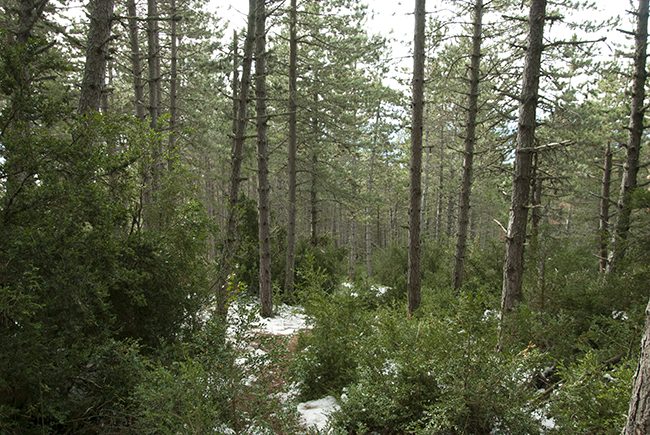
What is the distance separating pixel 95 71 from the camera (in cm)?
469

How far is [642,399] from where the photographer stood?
1.74 m

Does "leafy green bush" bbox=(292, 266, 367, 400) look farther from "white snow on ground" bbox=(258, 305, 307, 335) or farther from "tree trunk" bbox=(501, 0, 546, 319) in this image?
"white snow on ground" bbox=(258, 305, 307, 335)

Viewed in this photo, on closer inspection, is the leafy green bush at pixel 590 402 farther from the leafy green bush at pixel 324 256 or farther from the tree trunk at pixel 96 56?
the leafy green bush at pixel 324 256

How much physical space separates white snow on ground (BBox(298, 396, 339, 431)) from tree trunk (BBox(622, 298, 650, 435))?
237 centimetres

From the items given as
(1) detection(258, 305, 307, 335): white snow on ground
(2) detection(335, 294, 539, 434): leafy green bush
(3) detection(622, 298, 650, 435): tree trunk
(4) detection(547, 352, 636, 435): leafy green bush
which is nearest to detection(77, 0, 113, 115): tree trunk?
(2) detection(335, 294, 539, 434): leafy green bush

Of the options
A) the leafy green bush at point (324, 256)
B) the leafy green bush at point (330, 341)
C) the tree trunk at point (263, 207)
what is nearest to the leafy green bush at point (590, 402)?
the leafy green bush at point (330, 341)

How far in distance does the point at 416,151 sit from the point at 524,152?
2184 mm

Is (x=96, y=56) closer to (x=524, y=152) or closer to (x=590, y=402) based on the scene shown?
(x=524, y=152)

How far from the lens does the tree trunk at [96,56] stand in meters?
4.62

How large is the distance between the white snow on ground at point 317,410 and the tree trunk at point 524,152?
3.01 meters

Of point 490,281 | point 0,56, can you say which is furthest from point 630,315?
point 0,56

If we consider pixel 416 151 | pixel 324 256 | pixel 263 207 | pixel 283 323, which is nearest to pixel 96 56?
pixel 263 207

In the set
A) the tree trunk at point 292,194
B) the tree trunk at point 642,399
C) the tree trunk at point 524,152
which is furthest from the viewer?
the tree trunk at point 292,194

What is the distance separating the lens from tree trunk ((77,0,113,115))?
4621 mm
